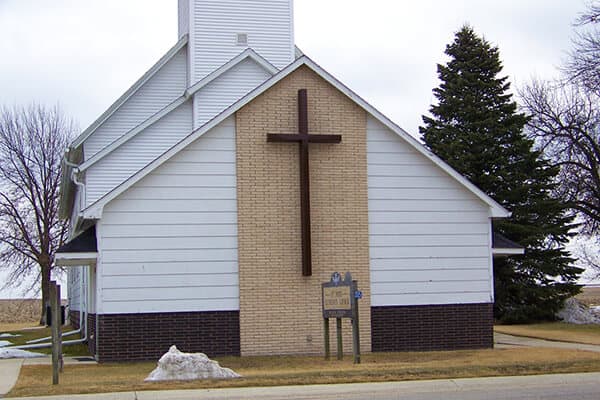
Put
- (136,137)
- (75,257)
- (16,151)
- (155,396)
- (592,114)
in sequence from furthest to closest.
A: (16,151), (592,114), (136,137), (75,257), (155,396)

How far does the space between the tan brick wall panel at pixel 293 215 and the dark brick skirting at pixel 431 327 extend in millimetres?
377

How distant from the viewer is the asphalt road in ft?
42.0

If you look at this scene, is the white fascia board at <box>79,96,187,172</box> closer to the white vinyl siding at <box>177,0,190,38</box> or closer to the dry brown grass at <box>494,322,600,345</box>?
the white vinyl siding at <box>177,0,190,38</box>

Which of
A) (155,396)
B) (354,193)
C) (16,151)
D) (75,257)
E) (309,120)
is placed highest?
(16,151)

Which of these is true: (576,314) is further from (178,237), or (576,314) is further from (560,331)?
(178,237)

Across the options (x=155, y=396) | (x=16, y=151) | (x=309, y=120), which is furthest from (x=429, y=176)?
(x=16, y=151)

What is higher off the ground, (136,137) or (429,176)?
(136,137)

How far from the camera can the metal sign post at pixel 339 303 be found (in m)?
17.8

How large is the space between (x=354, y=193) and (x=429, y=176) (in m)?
1.91

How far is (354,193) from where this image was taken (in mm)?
20453

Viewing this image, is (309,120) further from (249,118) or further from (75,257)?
(75,257)

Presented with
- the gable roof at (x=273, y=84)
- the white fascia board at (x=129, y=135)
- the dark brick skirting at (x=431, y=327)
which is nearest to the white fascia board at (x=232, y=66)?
the white fascia board at (x=129, y=135)

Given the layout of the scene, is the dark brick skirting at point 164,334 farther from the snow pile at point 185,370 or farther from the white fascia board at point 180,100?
the white fascia board at point 180,100

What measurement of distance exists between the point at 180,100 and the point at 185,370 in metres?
12.4
